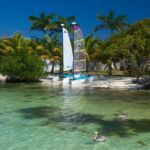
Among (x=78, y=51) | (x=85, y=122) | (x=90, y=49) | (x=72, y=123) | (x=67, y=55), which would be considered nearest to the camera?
(x=72, y=123)

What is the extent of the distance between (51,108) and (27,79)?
79.2 ft

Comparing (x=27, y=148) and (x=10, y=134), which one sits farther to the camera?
(x=10, y=134)

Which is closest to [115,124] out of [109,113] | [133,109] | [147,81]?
[109,113]

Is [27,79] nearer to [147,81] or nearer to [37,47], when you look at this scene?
[37,47]

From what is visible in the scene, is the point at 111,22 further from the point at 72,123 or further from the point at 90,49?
the point at 72,123

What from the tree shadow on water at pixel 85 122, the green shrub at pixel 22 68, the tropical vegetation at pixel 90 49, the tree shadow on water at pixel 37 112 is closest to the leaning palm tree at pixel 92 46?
the tropical vegetation at pixel 90 49

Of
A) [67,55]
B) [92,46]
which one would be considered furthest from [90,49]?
[67,55]

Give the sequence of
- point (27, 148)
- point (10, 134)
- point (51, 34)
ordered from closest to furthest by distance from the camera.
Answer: point (27, 148)
point (10, 134)
point (51, 34)

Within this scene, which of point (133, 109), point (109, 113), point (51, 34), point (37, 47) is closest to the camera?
point (109, 113)

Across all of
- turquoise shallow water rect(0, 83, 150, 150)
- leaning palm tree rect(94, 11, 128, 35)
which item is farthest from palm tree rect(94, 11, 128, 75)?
turquoise shallow water rect(0, 83, 150, 150)

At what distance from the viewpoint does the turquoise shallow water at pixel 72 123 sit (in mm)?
14516

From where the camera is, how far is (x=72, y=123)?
61.2 ft

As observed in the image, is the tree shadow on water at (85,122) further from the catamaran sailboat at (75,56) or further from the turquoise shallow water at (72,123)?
the catamaran sailboat at (75,56)

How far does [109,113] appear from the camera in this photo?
21.7 meters
